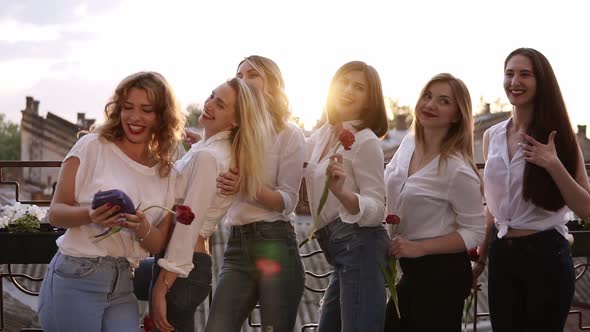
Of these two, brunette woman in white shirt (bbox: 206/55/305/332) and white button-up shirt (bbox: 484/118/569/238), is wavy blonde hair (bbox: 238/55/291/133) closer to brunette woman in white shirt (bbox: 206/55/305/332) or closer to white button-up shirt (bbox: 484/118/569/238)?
brunette woman in white shirt (bbox: 206/55/305/332)

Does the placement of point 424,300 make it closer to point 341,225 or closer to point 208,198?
point 341,225

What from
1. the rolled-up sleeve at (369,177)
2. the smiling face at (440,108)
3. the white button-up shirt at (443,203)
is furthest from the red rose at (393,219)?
the smiling face at (440,108)

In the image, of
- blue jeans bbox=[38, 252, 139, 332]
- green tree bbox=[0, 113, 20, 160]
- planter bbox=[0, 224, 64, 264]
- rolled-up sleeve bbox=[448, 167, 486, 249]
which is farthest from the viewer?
green tree bbox=[0, 113, 20, 160]

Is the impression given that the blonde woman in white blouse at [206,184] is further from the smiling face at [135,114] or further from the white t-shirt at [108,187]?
the smiling face at [135,114]

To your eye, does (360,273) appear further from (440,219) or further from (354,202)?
(440,219)

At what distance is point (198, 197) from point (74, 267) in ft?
1.72

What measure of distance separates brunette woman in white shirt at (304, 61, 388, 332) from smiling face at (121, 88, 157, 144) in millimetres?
742

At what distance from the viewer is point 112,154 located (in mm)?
2803

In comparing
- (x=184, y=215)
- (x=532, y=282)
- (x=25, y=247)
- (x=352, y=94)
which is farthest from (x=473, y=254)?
(x=25, y=247)

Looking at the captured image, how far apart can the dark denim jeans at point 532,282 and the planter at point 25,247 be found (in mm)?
2502

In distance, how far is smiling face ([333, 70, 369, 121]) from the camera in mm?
3068

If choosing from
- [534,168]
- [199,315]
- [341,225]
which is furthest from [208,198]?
[199,315]

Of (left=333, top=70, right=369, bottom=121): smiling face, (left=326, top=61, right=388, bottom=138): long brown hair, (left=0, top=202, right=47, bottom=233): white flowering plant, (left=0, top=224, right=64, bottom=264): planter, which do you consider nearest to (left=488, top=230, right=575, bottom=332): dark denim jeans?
(left=326, top=61, right=388, bottom=138): long brown hair

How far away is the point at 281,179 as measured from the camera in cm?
308
